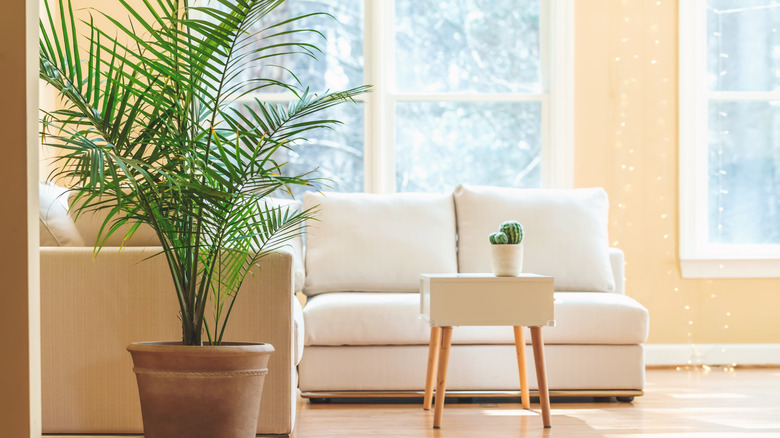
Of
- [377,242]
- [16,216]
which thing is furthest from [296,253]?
[16,216]

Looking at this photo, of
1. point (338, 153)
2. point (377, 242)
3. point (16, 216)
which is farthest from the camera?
point (338, 153)

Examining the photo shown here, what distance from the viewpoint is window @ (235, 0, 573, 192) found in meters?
4.80

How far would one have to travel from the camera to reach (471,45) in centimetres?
484

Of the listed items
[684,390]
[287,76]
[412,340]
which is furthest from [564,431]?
[287,76]

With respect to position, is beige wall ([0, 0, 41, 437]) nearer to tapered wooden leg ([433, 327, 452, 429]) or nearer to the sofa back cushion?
tapered wooden leg ([433, 327, 452, 429])

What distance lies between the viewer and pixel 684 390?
384 centimetres

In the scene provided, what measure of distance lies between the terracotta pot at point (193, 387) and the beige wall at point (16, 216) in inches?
29.7

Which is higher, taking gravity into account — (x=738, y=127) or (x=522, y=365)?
(x=738, y=127)

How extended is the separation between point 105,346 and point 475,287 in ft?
4.02

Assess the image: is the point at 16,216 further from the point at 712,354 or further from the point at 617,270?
the point at 712,354

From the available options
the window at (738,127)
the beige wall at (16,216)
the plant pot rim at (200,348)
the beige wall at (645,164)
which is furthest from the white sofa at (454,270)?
the beige wall at (16,216)

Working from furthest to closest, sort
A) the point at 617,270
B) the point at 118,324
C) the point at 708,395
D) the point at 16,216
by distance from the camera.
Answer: the point at 617,270, the point at 708,395, the point at 118,324, the point at 16,216

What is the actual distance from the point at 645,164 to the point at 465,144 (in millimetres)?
982

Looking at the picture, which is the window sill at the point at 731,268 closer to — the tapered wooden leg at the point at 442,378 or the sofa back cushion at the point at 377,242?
the sofa back cushion at the point at 377,242
